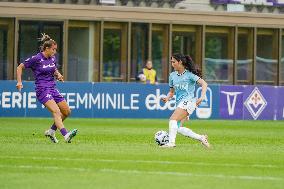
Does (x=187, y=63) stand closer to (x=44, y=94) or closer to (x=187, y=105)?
(x=187, y=105)

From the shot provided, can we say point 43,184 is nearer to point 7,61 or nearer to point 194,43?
point 7,61

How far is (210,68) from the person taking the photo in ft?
151

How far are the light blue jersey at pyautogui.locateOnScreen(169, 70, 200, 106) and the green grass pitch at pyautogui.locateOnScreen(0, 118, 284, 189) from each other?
3.12 ft

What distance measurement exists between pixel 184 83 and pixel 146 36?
2509 centimetres

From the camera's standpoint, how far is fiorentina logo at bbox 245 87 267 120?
126 feet

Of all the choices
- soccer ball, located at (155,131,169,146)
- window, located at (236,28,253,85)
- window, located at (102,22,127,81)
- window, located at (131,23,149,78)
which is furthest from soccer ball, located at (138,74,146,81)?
soccer ball, located at (155,131,169,146)

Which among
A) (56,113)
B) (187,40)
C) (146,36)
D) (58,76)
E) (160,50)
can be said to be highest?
(146,36)

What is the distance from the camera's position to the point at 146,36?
44.6m

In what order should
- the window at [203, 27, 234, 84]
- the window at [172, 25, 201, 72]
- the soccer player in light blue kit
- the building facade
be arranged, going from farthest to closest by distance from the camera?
the window at [203, 27, 234, 84]
the window at [172, 25, 201, 72]
the building facade
the soccer player in light blue kit

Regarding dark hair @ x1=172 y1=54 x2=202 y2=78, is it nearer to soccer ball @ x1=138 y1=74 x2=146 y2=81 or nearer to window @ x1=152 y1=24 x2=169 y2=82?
soccer ball @ x1=138 y1=74 x2=146 y2=81

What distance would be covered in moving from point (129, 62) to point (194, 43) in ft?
11.1

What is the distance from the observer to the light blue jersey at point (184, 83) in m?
19.6

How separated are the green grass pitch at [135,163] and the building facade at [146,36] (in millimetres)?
18710

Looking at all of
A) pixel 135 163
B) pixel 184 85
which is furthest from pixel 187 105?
pixel 135 163
